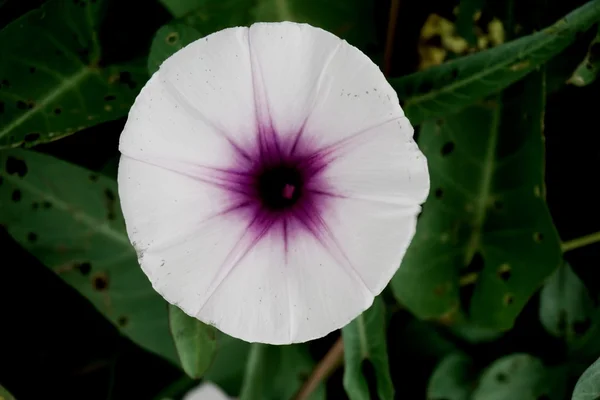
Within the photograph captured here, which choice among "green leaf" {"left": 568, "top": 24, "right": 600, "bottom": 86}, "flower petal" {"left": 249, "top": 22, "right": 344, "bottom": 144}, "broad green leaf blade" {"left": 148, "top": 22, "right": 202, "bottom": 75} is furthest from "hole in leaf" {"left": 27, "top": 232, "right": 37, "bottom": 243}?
"green leaf" {"left": 568, "top": 24, "right": 600, "bottom": 86}

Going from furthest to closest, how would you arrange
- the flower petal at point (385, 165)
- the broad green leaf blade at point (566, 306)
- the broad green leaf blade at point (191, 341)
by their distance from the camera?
the broad green leaf blade at point (566, 306) < the broad green leaf blade at point (191, 341) < the flower petal at point (385, 165)

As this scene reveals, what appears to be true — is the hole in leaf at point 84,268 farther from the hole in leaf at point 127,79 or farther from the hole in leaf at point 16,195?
the hole in leaf at point 127,79

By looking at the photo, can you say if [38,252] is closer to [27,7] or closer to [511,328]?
[27,7]

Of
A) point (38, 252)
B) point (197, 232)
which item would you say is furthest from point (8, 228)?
point (197, 232)

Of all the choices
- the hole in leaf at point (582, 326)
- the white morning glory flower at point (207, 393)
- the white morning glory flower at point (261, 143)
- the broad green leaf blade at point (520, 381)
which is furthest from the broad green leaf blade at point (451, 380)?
the white morning glory flower at point (261, 143)

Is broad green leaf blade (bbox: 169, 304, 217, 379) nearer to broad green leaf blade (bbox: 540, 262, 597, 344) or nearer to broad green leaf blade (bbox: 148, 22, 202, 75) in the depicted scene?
broad green leaf blade (bbox: 148, 22, 202, 75)

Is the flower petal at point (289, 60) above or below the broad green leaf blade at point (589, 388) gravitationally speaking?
above

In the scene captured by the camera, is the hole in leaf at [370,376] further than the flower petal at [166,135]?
Yes
